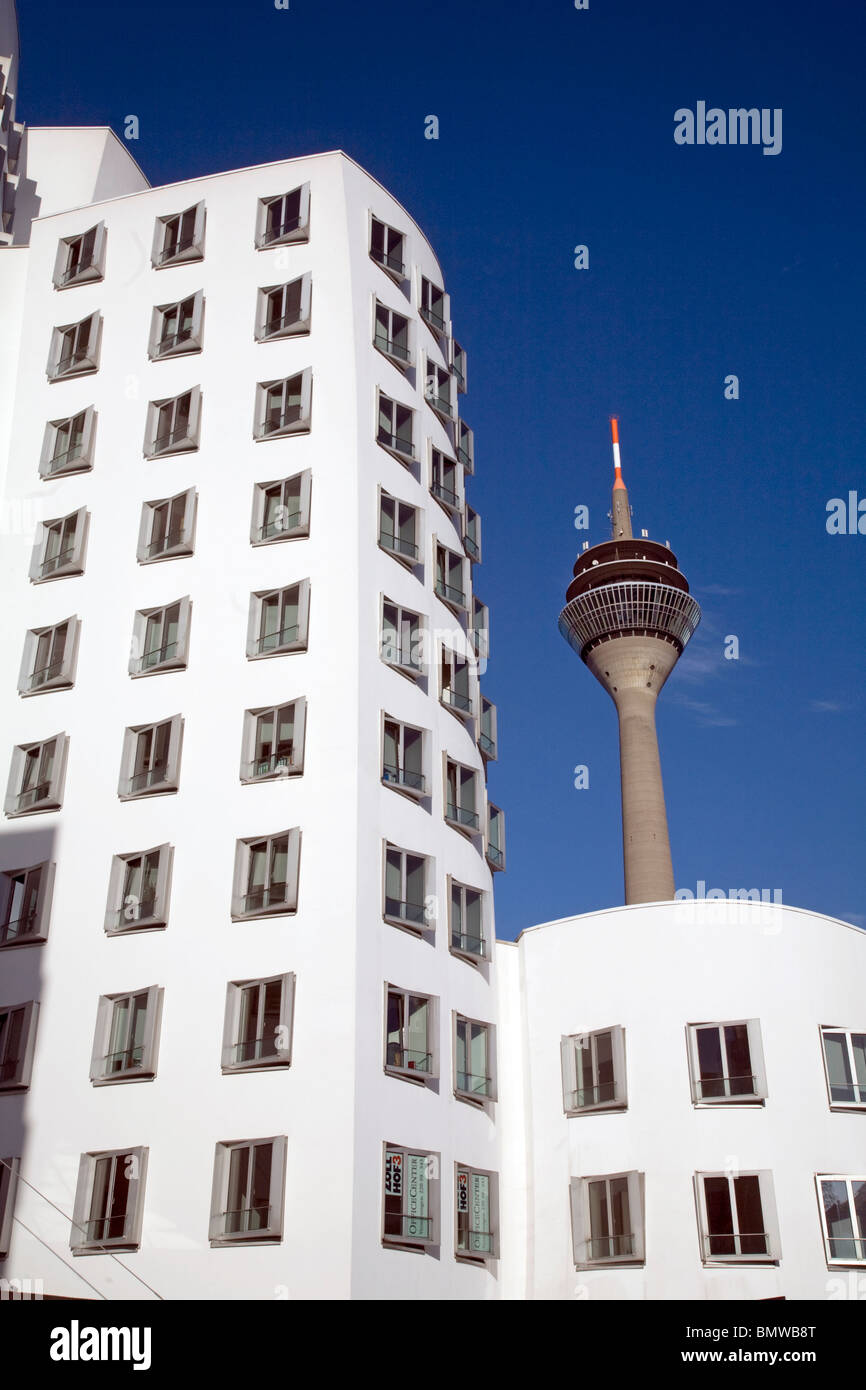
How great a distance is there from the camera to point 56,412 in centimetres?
4612

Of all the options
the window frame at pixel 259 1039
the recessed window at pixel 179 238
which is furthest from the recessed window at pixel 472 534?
the window frame at pixel 259 1039

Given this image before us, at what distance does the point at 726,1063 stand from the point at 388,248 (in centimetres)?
2943

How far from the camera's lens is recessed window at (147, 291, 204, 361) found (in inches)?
1774

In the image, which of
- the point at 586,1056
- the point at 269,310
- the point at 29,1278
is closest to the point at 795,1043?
the point at 586,1056

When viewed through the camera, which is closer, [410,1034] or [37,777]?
[410,1034]

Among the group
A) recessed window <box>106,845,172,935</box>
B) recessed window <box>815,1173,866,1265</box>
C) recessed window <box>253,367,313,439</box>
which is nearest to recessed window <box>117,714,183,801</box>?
recessed window <box>106,845,172,935</box>

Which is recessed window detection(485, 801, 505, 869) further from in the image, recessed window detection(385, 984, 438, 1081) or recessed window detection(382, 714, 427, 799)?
recessed window detection(385, 984, 438, 1081)

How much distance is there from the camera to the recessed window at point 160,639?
3991 centimetres

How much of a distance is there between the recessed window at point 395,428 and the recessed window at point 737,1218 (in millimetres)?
23669

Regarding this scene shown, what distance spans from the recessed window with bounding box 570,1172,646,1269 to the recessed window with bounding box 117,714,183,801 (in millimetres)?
15789

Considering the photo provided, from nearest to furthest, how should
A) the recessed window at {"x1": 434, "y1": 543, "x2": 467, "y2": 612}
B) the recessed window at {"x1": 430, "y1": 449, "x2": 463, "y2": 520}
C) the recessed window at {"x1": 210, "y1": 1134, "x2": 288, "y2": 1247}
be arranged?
the recessed window at {"x1": 210, "y1": 1134, "x2": 288, "y2": 1247} → the recessed window at {"x1": 434, "y1": 543, "x2": 467, "y2": 612} → the recessed window at {"x1": 430, "y1": 449, "x2": 463, "y2": 520}

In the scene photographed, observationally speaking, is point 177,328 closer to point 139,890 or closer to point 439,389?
point 439,389

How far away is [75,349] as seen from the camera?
154 feet

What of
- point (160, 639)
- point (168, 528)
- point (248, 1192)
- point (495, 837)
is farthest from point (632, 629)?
point (248, 1192)
